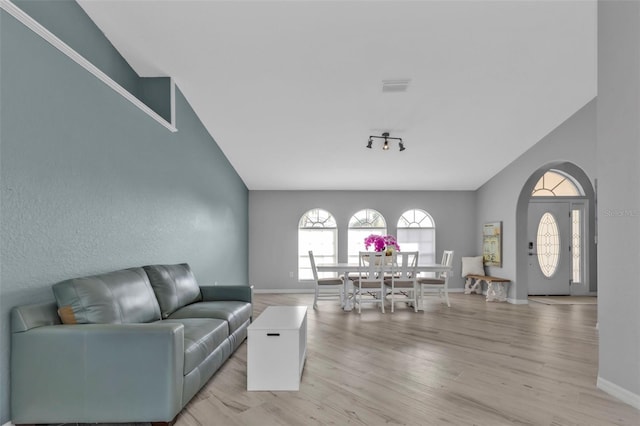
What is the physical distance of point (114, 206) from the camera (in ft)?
10.9

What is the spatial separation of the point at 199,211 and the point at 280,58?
8.01 ft

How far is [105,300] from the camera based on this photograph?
2561 mm

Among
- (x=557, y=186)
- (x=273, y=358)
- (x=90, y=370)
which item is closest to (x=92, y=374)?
(x=90, y=370)

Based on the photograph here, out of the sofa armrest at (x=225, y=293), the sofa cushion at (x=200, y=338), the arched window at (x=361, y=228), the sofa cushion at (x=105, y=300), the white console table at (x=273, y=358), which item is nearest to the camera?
the sofa cushion at (x=105, y=300)

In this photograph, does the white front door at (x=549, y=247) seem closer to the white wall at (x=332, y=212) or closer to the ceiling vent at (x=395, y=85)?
the white wall at (x=332, y=212)

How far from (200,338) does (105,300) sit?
27.7 inches

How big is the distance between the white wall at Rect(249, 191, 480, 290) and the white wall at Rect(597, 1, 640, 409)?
5.34 metres

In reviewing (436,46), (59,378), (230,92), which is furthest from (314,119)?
(59,378)

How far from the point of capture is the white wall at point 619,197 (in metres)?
2.66

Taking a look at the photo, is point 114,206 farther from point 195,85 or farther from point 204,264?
point 204,264

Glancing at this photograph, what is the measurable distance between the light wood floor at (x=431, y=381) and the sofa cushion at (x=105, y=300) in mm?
790

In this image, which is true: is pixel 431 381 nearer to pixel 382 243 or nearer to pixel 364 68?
pixel 364 68

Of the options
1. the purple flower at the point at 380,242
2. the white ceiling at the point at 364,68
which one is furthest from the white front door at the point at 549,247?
the purple flower at the point at 380,242

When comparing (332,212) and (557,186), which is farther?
(332,212)
